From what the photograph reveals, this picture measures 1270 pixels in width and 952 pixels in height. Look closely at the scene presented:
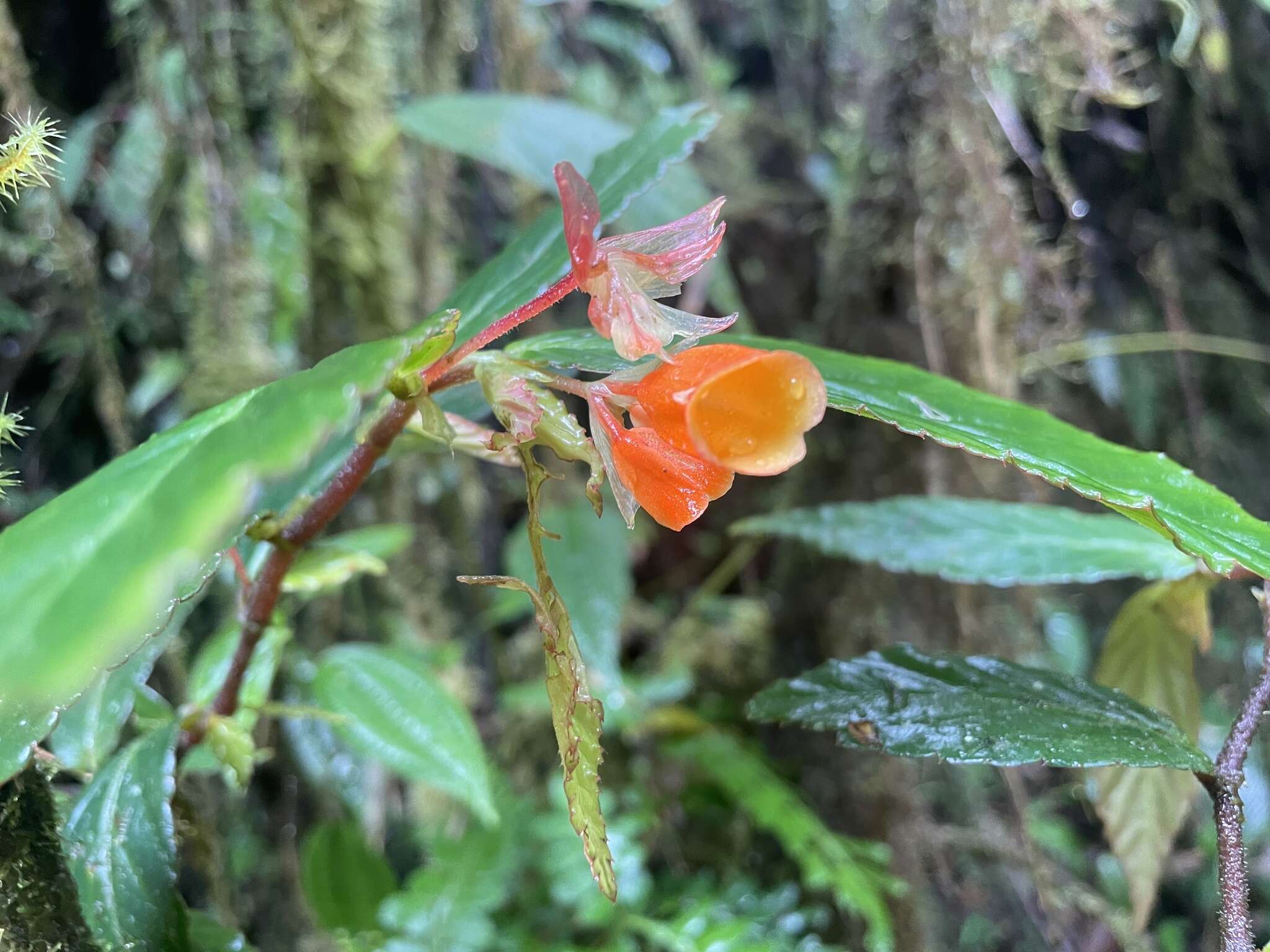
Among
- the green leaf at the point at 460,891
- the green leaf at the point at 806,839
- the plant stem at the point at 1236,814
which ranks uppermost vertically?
the plant stem at the point at 1236,814

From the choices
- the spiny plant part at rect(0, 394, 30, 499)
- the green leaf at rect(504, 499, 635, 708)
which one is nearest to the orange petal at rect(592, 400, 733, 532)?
the spiny plant part at rect(0, 394, 30, 499)

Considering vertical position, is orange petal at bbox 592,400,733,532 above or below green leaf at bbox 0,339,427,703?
below

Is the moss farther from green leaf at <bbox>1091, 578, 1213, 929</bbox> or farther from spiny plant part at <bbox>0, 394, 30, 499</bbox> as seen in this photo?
green leaf at <bbox>1091, 578, 1213, 929</bbox>

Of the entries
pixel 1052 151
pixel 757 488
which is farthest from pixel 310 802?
pixel 1052 151

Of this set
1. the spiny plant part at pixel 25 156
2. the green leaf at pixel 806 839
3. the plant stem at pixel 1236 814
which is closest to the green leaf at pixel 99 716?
the spiny plant part at pixel 25 156

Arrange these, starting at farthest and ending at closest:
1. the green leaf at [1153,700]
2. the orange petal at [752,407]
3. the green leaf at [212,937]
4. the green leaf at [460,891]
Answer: the green leaf at [460,891]
the green leaf at [1153,700]
the green leaf at [212,937]
the orange petal at [752,407]

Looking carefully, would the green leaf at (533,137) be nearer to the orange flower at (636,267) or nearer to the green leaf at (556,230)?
the green leaf at (556,230)
